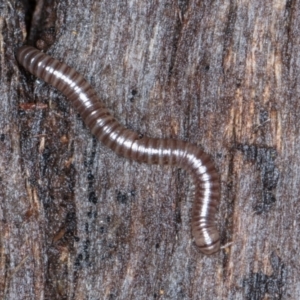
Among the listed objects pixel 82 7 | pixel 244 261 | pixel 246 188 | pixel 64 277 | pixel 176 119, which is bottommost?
pixel 64 277

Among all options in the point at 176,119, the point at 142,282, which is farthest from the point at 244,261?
the point at 176,119

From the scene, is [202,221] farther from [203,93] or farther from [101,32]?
[101,32]

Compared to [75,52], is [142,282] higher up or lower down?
lower down

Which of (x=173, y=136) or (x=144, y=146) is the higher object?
(x=173, y=136)
